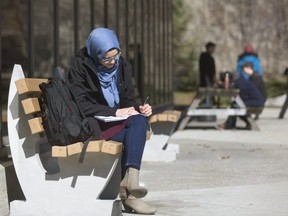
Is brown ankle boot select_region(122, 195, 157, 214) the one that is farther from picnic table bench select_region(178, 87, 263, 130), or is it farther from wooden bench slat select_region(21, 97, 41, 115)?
picnic table bench select_region(178, 87, 263, 130)

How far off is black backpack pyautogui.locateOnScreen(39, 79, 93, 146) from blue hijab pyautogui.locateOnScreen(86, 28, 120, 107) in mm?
386

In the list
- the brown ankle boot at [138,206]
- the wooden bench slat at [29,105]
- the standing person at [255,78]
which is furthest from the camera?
the standing person at [255,78]

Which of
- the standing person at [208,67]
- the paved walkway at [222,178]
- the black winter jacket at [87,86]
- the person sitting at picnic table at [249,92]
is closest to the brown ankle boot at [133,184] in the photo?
the paved walkway at [222,178]

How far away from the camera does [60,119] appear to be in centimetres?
550

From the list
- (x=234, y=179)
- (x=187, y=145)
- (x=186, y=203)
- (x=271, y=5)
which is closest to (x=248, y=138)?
(x=187, y=145)

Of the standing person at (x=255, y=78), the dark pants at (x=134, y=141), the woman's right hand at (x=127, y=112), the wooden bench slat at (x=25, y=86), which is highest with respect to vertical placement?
the wooden bench slat at (x=25, y=86)

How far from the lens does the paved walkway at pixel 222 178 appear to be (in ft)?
20.4

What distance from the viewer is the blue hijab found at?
578cm

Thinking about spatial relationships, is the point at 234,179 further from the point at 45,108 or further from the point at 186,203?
the point at 45,108

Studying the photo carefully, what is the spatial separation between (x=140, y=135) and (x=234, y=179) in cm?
245

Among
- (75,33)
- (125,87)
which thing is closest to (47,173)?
(125,87)

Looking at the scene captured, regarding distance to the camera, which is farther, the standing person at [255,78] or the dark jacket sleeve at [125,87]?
the standing person at [255,78]

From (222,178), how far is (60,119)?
2.91 metres

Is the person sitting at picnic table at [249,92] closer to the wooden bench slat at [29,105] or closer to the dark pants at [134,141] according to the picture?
the dark pants at [134,141]
